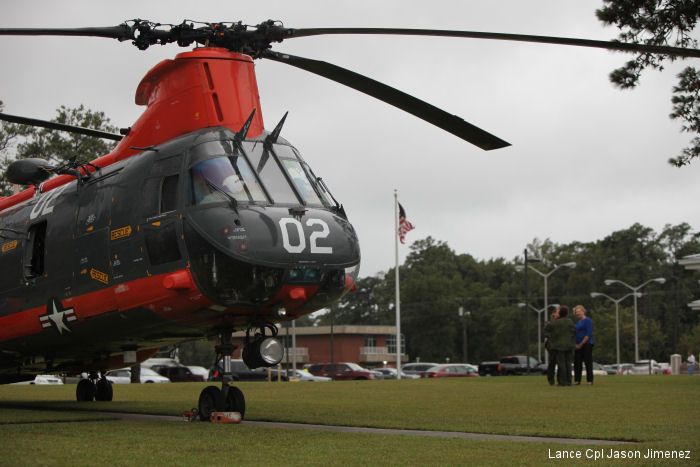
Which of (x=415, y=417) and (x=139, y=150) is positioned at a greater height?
(x=139, y=150)

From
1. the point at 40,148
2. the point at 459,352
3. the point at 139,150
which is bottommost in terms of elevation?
the point at 459,352

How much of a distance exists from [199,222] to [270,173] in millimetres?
1365

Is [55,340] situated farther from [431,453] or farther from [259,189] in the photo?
[431,453]

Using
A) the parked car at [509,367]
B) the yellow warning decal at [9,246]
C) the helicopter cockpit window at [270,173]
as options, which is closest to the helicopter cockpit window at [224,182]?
the helicopter cockpit window at [270,173]

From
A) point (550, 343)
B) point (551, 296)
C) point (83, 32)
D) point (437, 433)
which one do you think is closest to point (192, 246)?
point (83, 32)

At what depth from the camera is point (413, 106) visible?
1252cm

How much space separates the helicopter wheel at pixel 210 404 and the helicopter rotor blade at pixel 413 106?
15.8 feet

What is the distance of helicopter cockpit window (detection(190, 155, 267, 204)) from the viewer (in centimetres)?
1253

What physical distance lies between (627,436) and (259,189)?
583 centimetres

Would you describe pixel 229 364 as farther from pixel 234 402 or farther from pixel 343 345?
pixel 343 345

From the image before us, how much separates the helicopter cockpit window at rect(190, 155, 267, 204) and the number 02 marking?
51cm

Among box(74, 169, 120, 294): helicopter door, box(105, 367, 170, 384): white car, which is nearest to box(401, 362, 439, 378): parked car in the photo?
box(105, 367, 170, 384): white car

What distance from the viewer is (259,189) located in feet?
41.7

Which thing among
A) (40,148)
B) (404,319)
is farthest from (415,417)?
(404,319)
